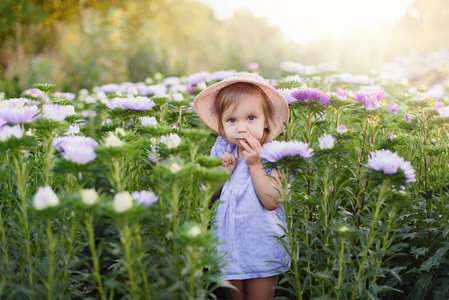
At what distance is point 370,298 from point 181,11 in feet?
61.3

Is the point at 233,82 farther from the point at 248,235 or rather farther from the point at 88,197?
the point at 88,197

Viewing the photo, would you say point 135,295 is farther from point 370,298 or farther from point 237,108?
point 237,108

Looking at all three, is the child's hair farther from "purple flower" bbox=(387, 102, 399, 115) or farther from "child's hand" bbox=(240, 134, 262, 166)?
"purple flower" bbox=(387, 102, 399, 115)

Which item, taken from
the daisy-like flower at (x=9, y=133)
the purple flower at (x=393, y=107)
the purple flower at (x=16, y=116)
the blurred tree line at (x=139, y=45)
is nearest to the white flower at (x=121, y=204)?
the daisy-like flower at (x=9, y=133)

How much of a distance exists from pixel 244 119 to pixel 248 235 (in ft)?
2.01

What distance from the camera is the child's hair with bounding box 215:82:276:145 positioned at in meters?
2.11

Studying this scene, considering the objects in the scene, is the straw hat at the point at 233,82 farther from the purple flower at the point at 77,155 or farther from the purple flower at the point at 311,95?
the purple flower at the point at 77,155

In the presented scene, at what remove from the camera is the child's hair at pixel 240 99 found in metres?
2.11

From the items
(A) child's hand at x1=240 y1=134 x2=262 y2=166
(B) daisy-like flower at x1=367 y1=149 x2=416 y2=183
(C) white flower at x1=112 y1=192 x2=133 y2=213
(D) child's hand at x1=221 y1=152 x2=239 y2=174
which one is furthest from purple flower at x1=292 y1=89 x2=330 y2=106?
(C) white flower at x1=112 y1=192 x2=133 y2=213

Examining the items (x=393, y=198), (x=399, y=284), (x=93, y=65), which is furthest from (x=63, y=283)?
(x=93, y=65)

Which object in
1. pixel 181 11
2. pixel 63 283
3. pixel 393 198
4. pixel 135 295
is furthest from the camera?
pixel 181 11

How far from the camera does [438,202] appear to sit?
74.6 inches

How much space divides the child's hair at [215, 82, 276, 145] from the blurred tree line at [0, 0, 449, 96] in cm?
387

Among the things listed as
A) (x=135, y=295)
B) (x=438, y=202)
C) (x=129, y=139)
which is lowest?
(x=135, y=295)
